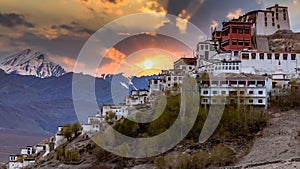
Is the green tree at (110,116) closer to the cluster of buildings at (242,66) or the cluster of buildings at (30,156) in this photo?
the cluster of buildings at (242,66)

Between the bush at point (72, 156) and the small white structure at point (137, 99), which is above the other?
the small white structure at point (137, 99)

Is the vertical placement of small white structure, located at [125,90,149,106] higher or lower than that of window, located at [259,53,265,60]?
lower

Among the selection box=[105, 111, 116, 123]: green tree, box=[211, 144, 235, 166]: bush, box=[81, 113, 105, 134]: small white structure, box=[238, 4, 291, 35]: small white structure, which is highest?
box=[238, 4, 291, 35]: small white structure

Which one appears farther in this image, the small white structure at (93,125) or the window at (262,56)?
the window at (262,56)

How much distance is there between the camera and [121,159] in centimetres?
6188

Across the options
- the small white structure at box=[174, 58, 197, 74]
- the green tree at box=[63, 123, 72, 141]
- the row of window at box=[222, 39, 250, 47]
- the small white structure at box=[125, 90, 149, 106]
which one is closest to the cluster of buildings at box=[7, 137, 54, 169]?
the green tree at box=[63, 123, 72, 141]

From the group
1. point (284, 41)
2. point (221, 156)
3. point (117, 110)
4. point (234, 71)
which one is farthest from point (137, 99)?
point (221, 156)

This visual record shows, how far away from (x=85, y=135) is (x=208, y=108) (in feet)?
68.1

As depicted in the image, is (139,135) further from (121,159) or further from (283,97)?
(283,97)

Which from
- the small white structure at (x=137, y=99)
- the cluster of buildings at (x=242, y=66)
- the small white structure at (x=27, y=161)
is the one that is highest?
the cluster of buildings at (x=242, y=66)

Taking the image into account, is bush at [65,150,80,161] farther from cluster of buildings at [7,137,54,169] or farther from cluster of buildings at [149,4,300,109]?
cluster of buildings at [149,4,300,109]

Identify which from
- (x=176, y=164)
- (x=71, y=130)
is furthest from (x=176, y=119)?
(x=71, y=130)

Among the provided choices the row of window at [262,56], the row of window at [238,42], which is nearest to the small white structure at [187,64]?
the row of window at [238,42]

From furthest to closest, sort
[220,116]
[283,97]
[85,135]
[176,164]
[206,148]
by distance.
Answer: [85,135] < [283,97] < [220,116] < [206,148] < [176,164]
